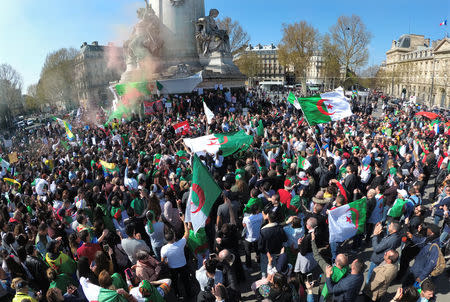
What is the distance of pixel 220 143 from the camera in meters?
8.73

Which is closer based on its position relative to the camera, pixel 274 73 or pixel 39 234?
pixel 39 234

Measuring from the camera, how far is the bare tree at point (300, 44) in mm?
51781

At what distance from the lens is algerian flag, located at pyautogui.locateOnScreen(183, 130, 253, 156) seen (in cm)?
858

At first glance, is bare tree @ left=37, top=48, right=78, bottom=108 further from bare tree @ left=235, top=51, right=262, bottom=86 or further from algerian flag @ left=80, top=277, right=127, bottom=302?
algerian flag @ left=80, top=277, right=127, bottom=302

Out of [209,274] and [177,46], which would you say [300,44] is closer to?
[177,46]

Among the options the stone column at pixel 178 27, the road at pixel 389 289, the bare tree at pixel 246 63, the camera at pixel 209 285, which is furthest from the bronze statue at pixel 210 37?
the bare tree at pixel 246 63

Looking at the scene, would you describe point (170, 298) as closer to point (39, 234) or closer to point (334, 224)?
point (39, 234)

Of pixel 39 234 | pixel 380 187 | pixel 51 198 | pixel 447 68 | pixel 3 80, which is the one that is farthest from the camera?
pixel 447 68

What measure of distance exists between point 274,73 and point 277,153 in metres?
115

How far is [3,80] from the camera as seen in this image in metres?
50.8

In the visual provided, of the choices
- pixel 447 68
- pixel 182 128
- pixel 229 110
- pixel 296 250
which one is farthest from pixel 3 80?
pixel 447 68

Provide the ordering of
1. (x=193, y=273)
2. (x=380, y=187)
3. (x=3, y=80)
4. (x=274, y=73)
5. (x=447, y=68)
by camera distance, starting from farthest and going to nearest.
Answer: (x=274, y=73)
(x=447, y=68)
(x=3, y=80)
(x=380, y=187)
(x=193, y=273)

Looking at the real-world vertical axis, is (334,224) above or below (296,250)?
above

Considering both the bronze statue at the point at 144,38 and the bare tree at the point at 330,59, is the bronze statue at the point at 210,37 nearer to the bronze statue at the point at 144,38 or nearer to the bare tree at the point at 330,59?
the bronze statue at the point at 144,38
